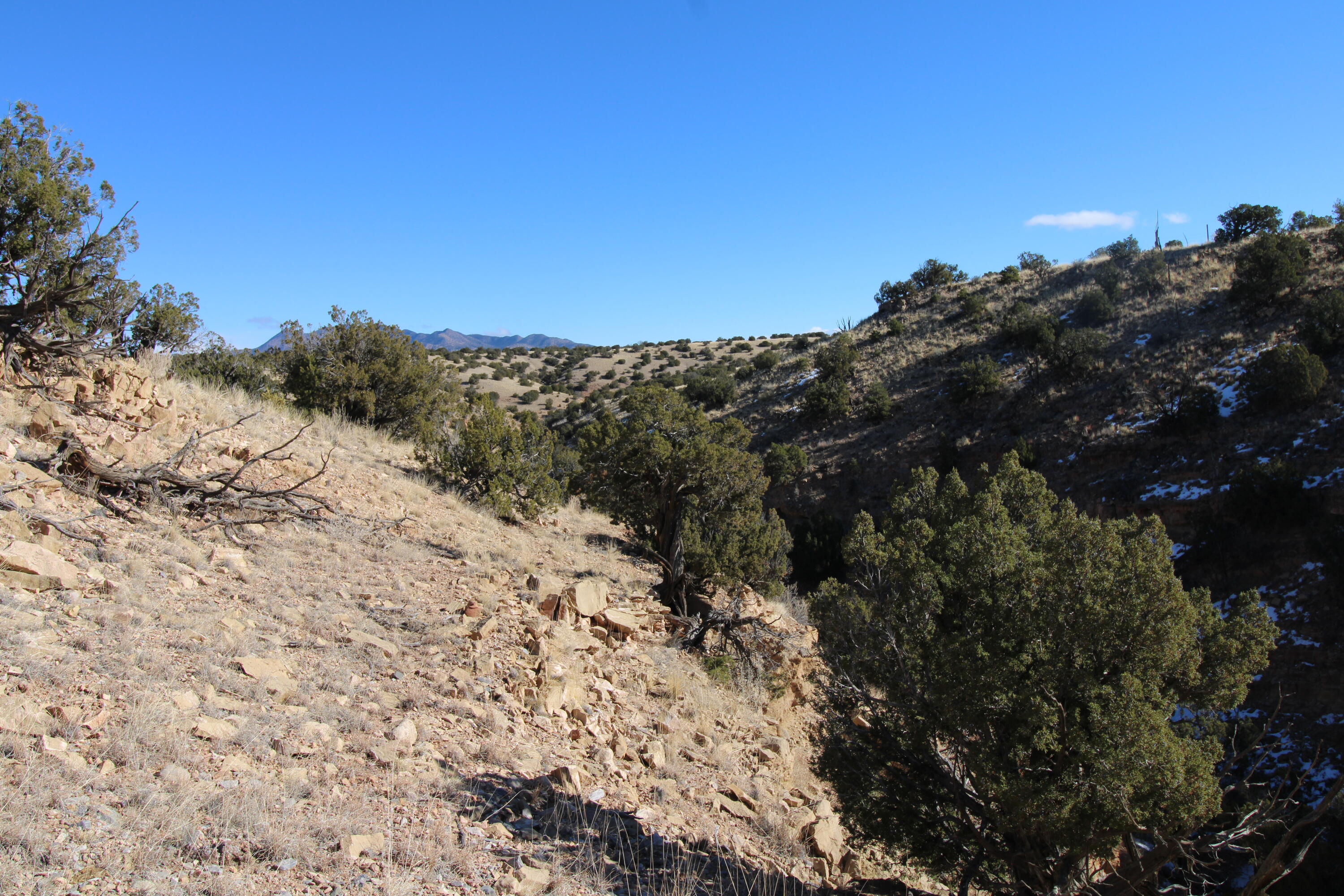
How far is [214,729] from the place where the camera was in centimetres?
441

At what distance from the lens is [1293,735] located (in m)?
13.0

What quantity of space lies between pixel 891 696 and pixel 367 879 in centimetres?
413

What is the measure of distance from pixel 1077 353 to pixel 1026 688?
28594mm

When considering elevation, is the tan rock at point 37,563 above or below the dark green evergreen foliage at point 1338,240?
below

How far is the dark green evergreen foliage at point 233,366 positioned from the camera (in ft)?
64.4

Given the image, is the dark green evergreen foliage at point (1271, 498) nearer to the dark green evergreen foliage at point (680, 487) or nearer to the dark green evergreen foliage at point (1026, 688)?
the dark green evergreen foliage at point (680, 487)

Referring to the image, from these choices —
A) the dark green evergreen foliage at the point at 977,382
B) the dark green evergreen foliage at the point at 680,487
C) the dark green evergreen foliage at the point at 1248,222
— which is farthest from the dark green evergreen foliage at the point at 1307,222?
the dark green evergreen foliage at the point at 680,487

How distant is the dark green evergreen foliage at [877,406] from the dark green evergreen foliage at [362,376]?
20665 mm

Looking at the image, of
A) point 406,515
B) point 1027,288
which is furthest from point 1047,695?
point 1027,288

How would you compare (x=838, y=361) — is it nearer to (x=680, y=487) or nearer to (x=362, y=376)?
(x=362, y=376)

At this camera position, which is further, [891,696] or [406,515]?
[406,515]

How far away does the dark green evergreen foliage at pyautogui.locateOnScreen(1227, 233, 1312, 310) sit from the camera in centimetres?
2673

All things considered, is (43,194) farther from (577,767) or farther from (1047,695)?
(1047,695)

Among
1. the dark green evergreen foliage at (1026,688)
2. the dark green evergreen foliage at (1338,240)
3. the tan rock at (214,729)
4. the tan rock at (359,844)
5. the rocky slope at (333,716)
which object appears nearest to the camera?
the rocky slope at (333,716)
